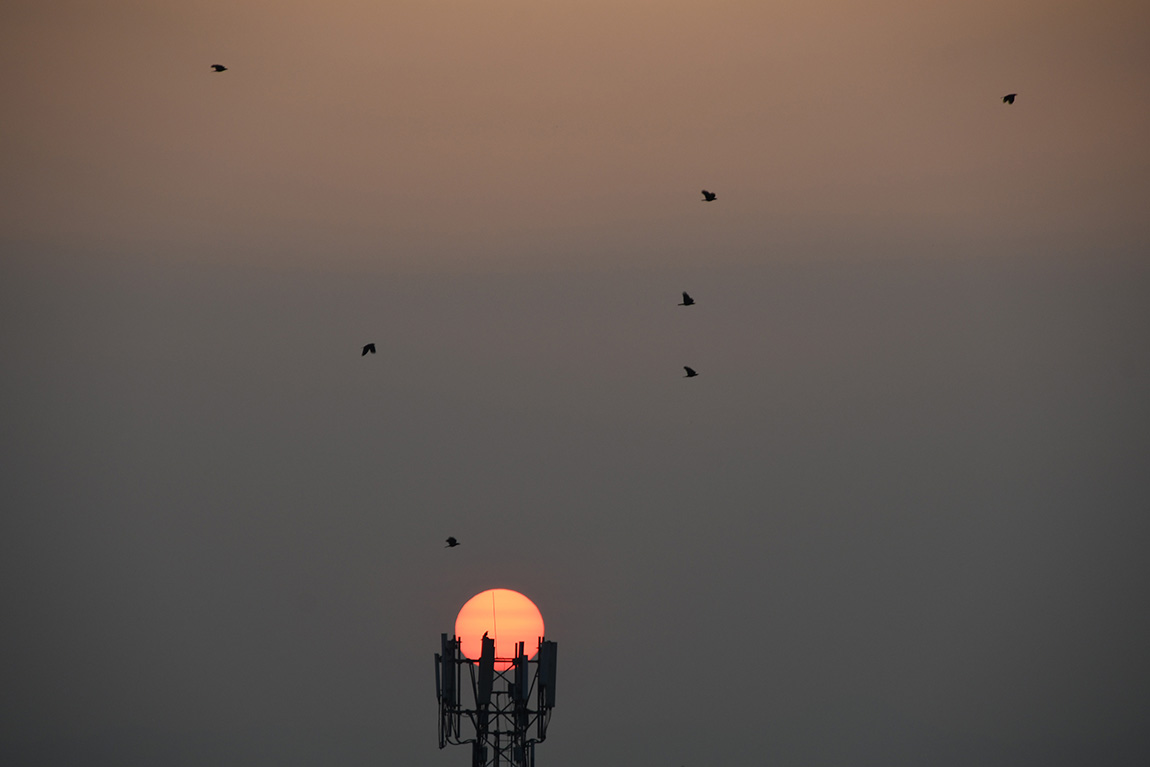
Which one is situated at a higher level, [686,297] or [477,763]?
[686,297]

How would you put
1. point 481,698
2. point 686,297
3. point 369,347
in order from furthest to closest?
point 369,347
point 686,297
point 481,698

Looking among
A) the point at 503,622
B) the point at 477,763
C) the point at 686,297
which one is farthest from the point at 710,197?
the point at 477,763

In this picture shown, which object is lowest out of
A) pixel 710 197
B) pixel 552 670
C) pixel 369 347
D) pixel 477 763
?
pixel 477 763

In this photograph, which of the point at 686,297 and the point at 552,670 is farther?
the point at 686,297

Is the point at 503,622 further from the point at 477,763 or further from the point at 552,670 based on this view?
the point at 477,763

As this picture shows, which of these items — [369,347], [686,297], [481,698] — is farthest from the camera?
[369,347]

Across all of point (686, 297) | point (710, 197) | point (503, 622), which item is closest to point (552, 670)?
point (503, 622)

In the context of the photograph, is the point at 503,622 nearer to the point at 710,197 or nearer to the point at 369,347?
the point at 369,347
